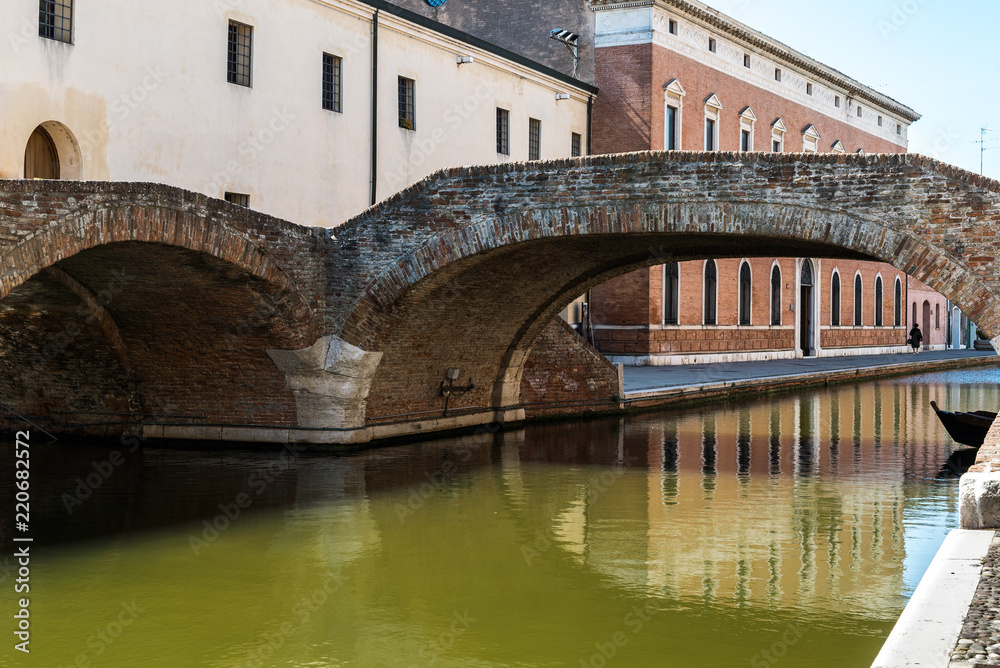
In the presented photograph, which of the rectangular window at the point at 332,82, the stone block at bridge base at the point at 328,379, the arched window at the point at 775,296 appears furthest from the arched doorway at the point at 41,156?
the arched window at the point at 775,296

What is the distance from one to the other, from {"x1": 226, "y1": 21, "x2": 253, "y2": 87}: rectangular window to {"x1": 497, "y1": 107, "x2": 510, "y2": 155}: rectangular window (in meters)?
6.71

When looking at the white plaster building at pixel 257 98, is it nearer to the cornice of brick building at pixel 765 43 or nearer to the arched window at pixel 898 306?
the cornice of brick building at pixel 765 43

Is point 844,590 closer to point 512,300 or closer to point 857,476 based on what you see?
point 857,476

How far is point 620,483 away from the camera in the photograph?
1123cm

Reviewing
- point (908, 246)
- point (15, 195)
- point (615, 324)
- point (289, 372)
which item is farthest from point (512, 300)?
point (615, 324)

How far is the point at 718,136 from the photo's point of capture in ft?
93.5

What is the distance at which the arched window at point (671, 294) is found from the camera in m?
26.0

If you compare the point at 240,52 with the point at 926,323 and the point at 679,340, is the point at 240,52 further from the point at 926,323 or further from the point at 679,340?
the point at 926,323

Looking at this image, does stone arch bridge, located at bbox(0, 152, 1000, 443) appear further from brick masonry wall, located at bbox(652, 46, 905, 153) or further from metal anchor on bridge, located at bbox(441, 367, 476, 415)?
brick masonry wall, located at bbox(652, 46, 905, 153)

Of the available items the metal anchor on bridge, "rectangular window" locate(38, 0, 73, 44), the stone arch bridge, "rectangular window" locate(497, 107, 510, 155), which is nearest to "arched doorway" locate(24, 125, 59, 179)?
"rectangular window" locate(38, 0, 73, 44)

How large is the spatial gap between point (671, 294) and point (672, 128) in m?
3.78

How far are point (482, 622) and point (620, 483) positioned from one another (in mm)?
4769

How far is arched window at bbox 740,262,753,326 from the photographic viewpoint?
2944 cm

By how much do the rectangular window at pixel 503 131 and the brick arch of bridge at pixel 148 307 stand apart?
1010 cm
